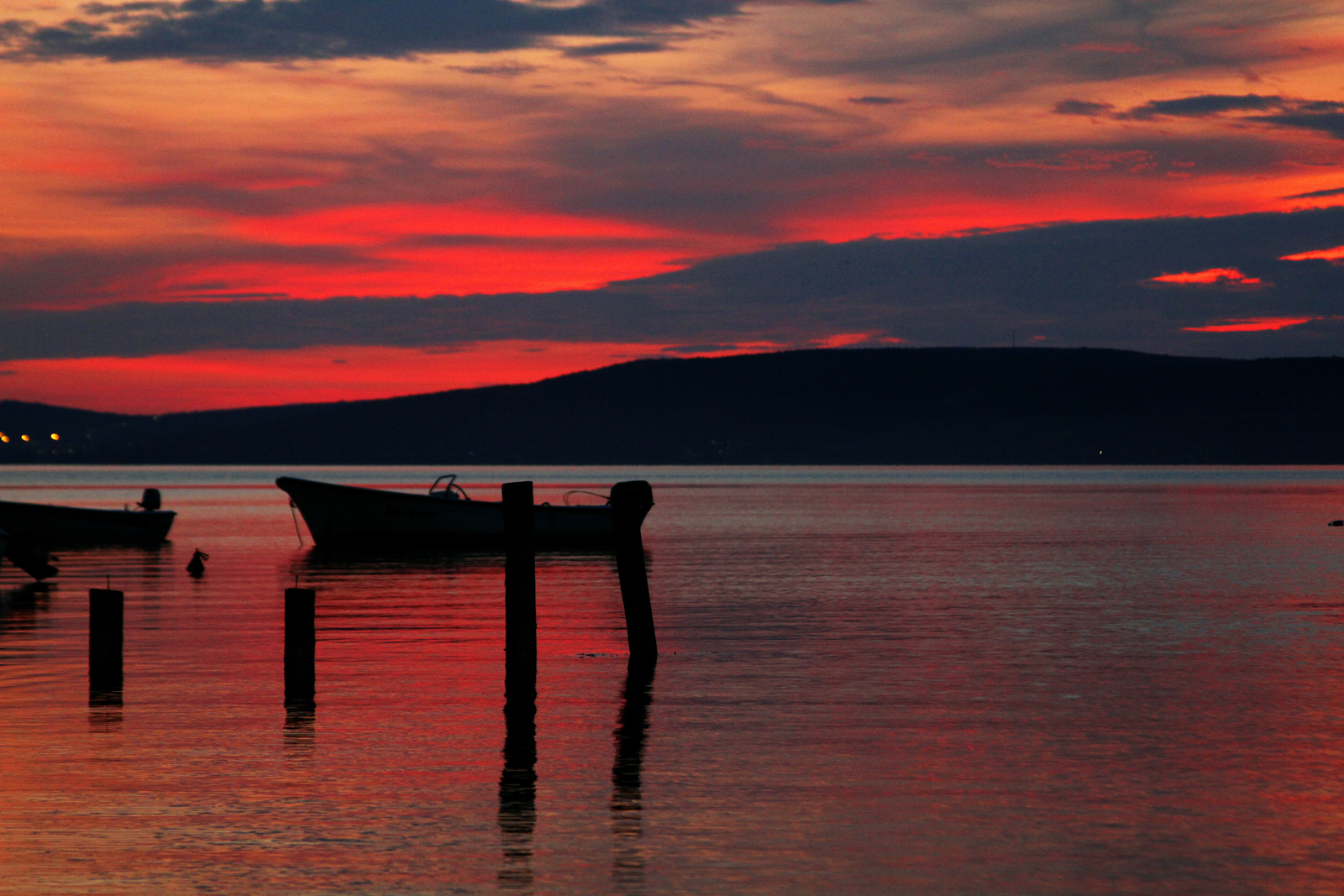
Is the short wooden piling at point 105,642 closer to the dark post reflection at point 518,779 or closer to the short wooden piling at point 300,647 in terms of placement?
the short wooden piling at point 300,647

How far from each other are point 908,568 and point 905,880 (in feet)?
124

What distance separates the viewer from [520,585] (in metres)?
21.2

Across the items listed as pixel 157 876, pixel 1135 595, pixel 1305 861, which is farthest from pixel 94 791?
pixel 1135 595

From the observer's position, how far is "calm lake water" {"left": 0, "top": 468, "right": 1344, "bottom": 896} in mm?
11914

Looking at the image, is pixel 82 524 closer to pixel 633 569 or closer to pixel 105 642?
pixel 105 642

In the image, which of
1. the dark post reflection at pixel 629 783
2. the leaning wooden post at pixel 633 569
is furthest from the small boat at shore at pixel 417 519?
the dark post reflection at pixel 629 783

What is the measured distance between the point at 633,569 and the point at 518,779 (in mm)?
9318

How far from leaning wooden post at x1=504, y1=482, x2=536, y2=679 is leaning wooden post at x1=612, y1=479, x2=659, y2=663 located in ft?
9.04

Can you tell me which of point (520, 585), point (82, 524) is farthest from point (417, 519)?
point (520, 585)

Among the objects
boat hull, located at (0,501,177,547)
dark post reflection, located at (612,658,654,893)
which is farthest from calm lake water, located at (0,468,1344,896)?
boat hull, located at (0,501,177,547)

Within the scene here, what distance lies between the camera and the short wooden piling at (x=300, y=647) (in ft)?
66.6

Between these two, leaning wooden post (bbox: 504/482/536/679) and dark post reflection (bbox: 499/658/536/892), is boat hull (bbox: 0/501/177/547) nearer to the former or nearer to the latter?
Result: leaning wooden post (bbox: 504/482/536/679)

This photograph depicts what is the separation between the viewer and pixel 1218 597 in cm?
3753

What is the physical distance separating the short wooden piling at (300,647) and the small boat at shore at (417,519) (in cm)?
3820
